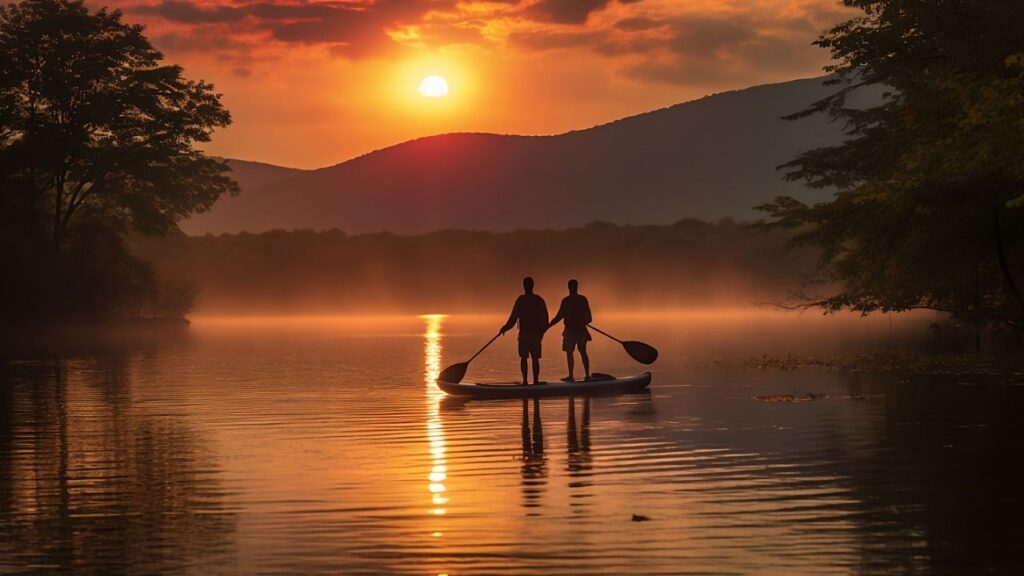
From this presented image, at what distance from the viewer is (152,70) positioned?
78.9 meters

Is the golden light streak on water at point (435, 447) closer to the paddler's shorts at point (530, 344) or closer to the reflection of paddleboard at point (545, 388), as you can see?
the reflection of paddleboard at point (545, 388)

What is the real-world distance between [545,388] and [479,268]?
164267 millimetres

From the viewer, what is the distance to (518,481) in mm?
17203

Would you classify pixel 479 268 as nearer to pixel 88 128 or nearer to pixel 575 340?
pixel 88 128

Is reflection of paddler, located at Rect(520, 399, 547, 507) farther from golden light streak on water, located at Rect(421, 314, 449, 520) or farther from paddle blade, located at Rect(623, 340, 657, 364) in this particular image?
paddle blade, located at Rect(623, 340, 657, 364)

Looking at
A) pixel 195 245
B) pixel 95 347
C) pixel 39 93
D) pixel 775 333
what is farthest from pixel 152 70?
pixel 195 245

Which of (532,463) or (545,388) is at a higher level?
(545,388)

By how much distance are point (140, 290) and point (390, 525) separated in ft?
223

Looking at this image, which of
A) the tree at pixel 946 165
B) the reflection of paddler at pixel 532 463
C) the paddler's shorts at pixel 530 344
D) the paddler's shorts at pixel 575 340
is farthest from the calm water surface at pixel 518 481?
the tree at pixel 946 165

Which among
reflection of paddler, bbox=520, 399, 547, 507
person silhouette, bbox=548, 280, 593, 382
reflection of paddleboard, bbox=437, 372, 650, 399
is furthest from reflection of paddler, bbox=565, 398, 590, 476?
person silhouette, bbox=548, 280, 593, 382

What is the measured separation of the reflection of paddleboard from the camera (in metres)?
30.7

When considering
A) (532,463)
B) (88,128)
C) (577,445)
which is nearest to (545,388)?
(577,445)

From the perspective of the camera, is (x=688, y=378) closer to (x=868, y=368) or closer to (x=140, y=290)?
(x=868, y=368)

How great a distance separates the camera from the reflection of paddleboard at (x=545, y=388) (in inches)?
1208
